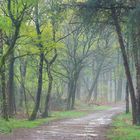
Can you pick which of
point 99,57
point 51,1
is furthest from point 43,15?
point 99,57

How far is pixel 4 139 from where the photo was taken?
1641cm

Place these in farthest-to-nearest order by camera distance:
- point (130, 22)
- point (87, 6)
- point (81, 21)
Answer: point (81, 21)
point (87, 6)
point (130, 22)

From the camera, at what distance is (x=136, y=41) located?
2088cm

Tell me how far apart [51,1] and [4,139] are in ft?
52.1

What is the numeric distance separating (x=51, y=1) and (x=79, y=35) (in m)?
15.8

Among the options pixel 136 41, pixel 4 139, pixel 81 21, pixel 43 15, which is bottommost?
pixel 4 139

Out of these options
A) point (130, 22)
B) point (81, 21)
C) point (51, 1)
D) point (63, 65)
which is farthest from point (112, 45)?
point (130, 22)

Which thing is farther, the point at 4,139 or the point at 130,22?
the point at 130,22

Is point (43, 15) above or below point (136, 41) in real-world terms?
above

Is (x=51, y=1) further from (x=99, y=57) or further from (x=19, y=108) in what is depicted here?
(x=99, y=57)

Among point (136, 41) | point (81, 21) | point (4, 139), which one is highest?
point (81, 21)

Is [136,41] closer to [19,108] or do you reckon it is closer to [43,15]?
[43,15]

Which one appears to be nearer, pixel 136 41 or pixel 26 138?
pixel 26 138

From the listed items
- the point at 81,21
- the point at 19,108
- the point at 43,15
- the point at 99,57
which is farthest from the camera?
the point at 99,57
